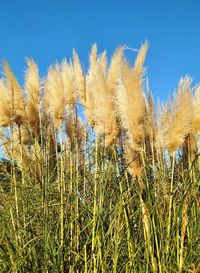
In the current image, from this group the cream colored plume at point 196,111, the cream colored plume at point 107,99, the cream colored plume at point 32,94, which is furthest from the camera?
the cream colored plume at point 32,94

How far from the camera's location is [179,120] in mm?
3385

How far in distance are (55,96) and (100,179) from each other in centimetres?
128

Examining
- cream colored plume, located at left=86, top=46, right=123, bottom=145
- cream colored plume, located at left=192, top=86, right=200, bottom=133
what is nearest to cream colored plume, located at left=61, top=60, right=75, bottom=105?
cream colored plume, located at left=86, top=46, right=123, bottom=145

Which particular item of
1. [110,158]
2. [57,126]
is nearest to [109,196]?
[110,158]

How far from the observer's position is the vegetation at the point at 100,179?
321cm

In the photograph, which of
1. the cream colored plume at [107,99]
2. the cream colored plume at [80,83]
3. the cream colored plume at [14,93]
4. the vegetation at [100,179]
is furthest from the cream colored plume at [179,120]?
the cream colored plume at [14,93]

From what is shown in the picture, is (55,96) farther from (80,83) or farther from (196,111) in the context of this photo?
(196,111)

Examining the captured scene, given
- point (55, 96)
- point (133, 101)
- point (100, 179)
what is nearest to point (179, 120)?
point (133, 101)

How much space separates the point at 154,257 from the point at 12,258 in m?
1.01

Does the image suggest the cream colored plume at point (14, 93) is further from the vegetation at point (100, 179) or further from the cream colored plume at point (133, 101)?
the cream colored plume at point (133, 101)

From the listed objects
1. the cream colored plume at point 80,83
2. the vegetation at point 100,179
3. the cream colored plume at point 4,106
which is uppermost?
the cream colored plume at point 80,83

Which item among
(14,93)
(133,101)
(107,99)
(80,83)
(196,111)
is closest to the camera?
(133,101)

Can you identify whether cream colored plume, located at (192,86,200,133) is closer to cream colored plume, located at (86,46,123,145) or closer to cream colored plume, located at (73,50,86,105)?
cream colored plume, located at (86,46,123,145)

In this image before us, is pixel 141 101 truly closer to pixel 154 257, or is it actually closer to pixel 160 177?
pixel 160 177
